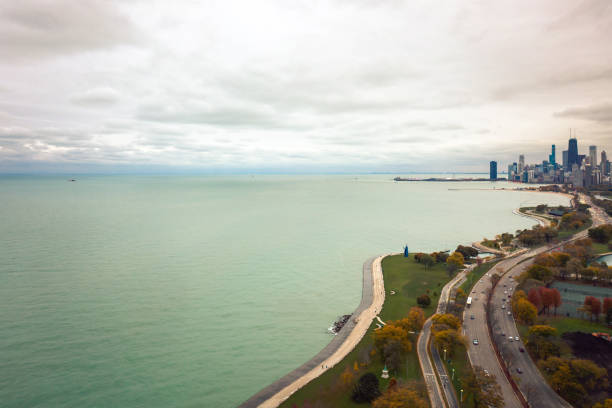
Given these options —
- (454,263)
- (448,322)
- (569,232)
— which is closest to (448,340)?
(448,322)

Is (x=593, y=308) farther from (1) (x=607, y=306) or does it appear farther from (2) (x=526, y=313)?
(2) (x=526, y=313)

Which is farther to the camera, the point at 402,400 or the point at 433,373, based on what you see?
the point at 433,373

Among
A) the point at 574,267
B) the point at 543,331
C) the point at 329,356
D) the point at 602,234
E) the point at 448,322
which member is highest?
the point at 602,234

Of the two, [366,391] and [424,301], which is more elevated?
[424,301]

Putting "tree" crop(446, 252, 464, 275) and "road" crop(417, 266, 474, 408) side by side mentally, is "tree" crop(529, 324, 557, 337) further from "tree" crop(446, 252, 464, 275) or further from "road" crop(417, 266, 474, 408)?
"tree" crop(446, 252, 464, 275)

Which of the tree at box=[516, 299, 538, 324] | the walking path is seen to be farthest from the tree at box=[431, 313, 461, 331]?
the tree at box=[516, 299, 538, 324]

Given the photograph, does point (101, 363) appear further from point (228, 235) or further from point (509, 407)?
point (228, 235)

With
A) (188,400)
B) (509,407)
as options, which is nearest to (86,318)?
(188,400)
